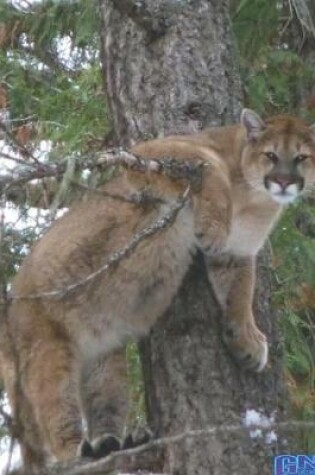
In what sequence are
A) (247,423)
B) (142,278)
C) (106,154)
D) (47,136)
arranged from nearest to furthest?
(106,154) → (247,423) → (142,278) → (47,136)

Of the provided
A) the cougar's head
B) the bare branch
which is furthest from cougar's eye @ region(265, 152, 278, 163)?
the bare branch

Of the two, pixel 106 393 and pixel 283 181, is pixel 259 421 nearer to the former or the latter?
pixel 106 393

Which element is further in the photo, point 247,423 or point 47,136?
point 47,136

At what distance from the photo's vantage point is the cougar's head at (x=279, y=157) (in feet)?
18.4

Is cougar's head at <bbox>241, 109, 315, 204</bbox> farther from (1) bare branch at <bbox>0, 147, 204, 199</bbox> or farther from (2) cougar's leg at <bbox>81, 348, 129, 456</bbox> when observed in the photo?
(2) cougar's leg at <bbox>81, 348, 129, 456</bbox>

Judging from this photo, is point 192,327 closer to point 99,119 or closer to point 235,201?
point 235,201

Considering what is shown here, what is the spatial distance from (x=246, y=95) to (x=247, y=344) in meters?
2.69

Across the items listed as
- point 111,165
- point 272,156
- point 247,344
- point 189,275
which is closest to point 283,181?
point 272,156

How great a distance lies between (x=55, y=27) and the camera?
877 cm

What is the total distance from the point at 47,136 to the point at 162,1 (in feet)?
8.64

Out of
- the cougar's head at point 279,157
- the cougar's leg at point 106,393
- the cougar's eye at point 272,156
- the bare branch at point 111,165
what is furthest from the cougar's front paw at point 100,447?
the cougar's eye at point 272,156

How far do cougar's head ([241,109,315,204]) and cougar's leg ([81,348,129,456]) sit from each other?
1.02 meters

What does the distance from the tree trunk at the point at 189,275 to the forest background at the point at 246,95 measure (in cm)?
92

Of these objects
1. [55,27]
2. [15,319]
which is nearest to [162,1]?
[15,319]
